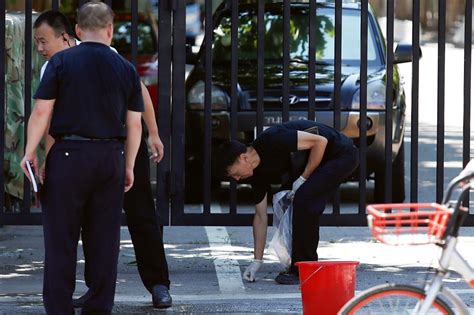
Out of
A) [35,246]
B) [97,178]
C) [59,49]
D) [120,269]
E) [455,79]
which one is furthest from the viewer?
[455,79]

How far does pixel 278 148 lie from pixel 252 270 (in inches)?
35.1

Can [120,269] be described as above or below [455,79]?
below

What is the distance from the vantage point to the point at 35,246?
31.4ft

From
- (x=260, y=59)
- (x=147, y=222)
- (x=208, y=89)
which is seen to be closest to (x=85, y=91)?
(x=147, y=222)

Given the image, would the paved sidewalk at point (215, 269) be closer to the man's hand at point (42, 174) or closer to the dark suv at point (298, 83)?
the dark suv at point (298, 83)

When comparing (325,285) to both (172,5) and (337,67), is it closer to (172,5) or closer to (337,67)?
(337,67)

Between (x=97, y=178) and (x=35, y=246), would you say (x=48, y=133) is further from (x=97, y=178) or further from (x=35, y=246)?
(x=35, y=246)

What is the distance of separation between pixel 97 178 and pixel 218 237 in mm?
4061

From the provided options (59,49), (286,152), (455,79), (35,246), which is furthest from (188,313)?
(455,79)

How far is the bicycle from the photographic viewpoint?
16.2ft

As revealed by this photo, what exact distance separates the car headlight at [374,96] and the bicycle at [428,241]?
15.3ft

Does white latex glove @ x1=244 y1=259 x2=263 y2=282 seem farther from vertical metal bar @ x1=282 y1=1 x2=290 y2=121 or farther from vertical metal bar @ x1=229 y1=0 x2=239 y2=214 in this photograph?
vertical metal bar @ x1=282 y1=1 x2=290 y2=121

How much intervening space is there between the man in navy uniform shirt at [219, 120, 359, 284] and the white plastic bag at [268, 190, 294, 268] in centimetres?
8

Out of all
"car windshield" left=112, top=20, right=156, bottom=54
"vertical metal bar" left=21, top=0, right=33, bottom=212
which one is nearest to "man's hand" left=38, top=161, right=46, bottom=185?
"vertical metal bar" left=21, top=0, right=33, bottom=212
